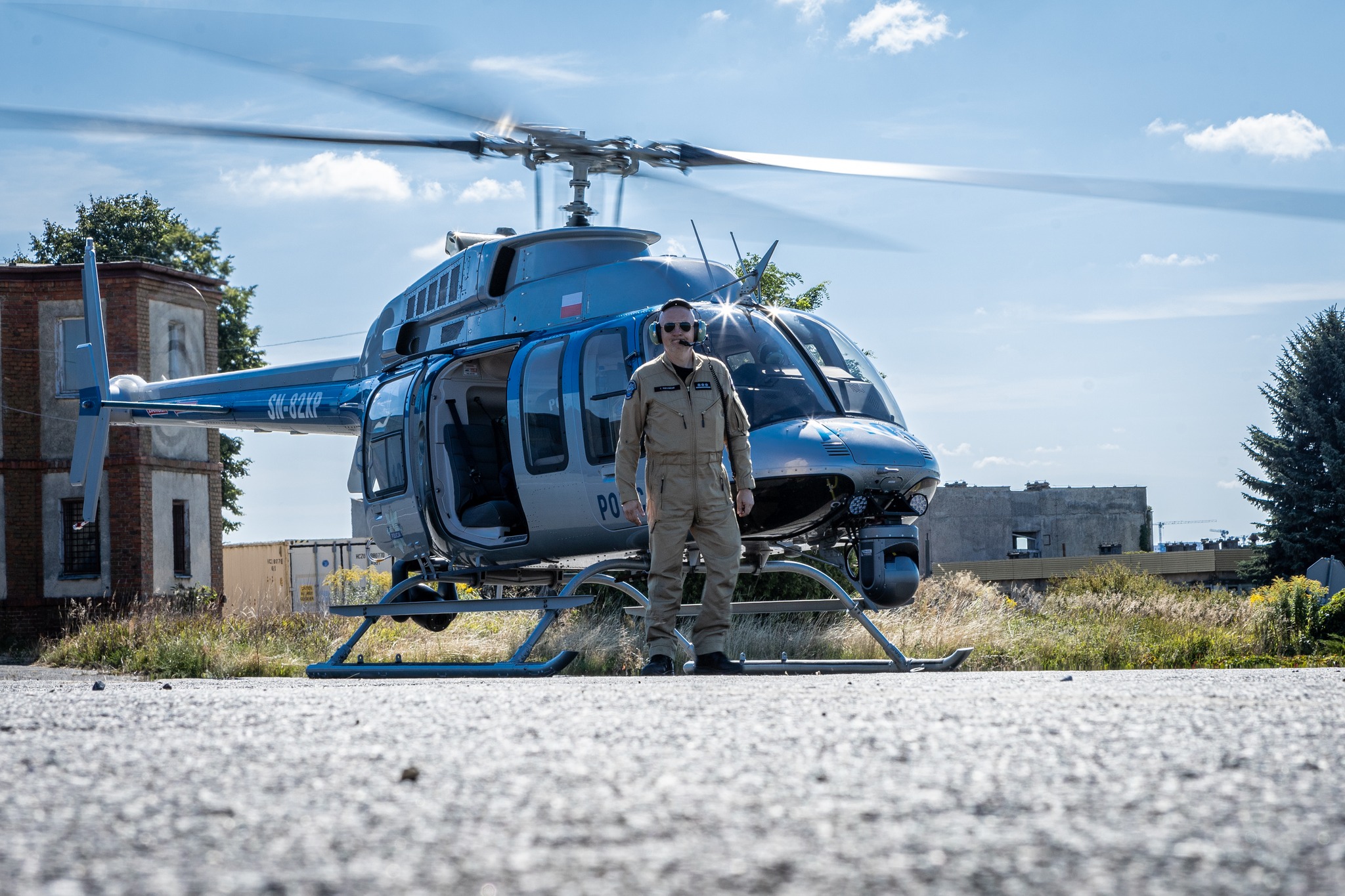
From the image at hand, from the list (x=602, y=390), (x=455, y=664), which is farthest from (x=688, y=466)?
(x=455, y=664)

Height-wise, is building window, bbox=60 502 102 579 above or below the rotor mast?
below

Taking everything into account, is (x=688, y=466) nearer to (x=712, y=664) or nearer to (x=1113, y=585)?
(x=712, y=664)

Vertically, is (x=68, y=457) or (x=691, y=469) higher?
(x=68, y=457)

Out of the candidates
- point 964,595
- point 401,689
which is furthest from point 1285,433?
point 401,689

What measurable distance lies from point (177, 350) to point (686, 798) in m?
26.7

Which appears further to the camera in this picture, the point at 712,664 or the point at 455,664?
the point at 455,664

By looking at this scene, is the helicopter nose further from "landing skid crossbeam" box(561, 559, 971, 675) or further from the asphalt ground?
the asphalt ground

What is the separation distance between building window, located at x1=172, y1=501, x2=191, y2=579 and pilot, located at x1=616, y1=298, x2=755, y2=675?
22.5m

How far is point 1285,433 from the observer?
35531 mm

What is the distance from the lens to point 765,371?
8.85 m

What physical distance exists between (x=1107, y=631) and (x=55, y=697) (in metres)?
11.8

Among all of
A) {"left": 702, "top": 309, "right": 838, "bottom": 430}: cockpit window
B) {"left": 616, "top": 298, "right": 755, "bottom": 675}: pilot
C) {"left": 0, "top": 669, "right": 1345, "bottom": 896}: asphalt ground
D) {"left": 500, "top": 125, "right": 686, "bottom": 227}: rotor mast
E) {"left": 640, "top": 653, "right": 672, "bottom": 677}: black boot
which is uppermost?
{"left": 500, "top": 125, "right": 686, "bottom": 227}: rotor mast

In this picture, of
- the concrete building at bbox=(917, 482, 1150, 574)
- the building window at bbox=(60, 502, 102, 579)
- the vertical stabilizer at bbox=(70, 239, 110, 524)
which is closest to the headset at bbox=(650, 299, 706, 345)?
the vertical stabilizer at bbox=(70, 239, 110, 524)

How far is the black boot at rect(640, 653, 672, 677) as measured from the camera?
700 cm
